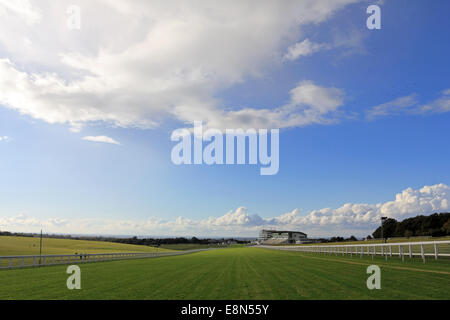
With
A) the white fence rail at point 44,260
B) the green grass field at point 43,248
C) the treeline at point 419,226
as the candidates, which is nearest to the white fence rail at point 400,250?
the white fence rail at point 44,260

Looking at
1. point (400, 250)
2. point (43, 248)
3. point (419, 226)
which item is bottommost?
point (43, 248)

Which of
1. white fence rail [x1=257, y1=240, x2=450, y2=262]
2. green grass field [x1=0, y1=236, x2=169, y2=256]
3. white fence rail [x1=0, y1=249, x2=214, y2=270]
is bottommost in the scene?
green grass field [x1=0, y1=236, x2=169, y2=256]

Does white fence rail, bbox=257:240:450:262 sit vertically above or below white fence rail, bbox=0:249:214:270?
above

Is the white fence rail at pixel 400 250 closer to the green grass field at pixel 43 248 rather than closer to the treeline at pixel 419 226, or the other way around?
the green grass field at pixel 43 248

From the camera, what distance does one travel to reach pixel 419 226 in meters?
136

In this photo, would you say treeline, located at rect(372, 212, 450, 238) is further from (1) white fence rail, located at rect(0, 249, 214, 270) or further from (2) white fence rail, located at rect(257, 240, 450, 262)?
(1) white fence rail, located at rect(0, 249, 214, 270)

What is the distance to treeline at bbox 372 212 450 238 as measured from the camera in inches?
4707

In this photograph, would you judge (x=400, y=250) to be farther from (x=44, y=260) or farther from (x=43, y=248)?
(x=43, y=248)

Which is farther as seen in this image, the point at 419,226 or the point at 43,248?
Result: the point at 419,226

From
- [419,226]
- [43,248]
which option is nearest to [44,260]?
[43,248]

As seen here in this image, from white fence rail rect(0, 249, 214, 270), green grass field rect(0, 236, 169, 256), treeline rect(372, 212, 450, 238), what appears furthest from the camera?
treeline rect(372, 212, 450, 238)

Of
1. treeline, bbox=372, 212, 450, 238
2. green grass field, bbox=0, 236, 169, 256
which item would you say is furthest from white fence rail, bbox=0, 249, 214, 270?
treeline, bbox=372, 212, 450, 238

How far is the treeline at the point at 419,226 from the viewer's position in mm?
119562
